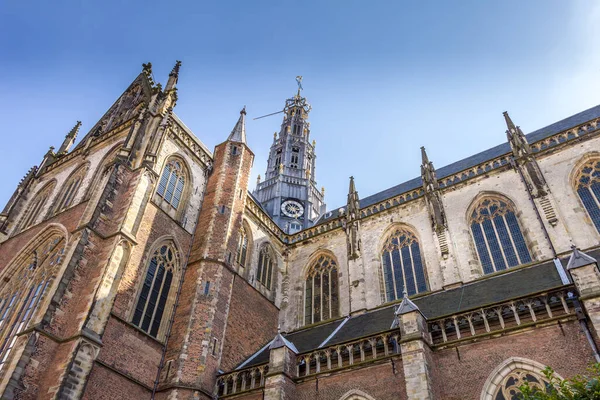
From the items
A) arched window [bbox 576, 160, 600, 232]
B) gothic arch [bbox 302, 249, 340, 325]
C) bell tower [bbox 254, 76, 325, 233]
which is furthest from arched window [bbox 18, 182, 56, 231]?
arched window [bbox 576, 160, 600, 232]

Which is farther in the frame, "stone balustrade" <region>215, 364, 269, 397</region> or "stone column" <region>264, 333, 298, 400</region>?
"stone balustrade" <region>215, 364, 269, 397</region>

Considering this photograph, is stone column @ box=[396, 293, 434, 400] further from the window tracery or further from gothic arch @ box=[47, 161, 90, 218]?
gothic arch @ box=[47, 161, 90, 218]

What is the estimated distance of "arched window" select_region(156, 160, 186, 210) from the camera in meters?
19.4

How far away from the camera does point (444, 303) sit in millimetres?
16250

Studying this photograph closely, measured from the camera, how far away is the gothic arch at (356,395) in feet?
41.6

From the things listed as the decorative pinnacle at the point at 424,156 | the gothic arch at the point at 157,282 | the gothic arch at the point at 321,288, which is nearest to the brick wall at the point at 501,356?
the gothic arch at the point at 321,288

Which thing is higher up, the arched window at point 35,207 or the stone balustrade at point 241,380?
the arched window at point 35,207

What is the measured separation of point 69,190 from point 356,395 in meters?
15.9

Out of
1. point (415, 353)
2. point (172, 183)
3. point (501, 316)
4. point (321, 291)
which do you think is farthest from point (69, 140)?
point (501, 316)

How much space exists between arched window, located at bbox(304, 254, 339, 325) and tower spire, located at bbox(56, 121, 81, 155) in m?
15.1

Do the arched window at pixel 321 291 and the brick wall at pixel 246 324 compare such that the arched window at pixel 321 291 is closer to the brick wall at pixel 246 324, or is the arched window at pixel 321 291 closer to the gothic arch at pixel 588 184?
the brick wall at pixel 246 324

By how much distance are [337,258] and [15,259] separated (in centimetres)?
1383

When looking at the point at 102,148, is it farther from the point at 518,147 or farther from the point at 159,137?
the point at 518,147

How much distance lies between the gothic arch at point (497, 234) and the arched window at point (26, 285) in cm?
1602
